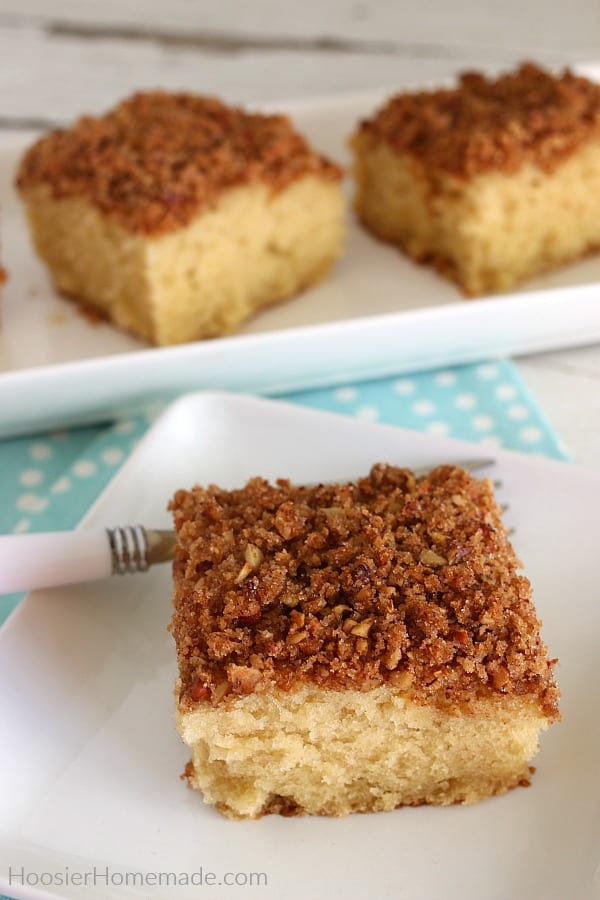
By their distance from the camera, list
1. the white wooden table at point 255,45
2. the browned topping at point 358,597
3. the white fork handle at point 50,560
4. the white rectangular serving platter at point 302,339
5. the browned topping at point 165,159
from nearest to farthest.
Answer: the browned topping at point 358,597
the white fork handle at point 50,560
the white rectangular serving platter at point 302,339
the browned topping at point 165,159
the white wooden table at point 255,45

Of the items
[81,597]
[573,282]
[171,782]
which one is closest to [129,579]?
[81,597]

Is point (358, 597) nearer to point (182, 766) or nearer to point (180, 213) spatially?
point (182, 766)

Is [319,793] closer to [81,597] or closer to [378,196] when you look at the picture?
[81,597]

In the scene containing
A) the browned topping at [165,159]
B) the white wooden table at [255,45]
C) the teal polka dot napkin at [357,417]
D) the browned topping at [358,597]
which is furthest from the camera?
the white wooden table at [255,45]

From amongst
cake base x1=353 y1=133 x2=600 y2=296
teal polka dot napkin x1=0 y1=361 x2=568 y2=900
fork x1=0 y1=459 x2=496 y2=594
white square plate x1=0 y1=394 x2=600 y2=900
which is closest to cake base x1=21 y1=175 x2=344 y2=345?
cake base x1=353 y1=133 x2=600 y2=296

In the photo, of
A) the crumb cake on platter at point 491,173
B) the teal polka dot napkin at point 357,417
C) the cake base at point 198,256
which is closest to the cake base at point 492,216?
the crumb cake on platter at point 491,173

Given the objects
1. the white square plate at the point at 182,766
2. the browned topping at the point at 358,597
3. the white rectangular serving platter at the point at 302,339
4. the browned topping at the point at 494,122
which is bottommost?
the white square plate at the point at 182,766

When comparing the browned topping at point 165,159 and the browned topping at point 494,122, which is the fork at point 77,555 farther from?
the browned topping at point 494,122
